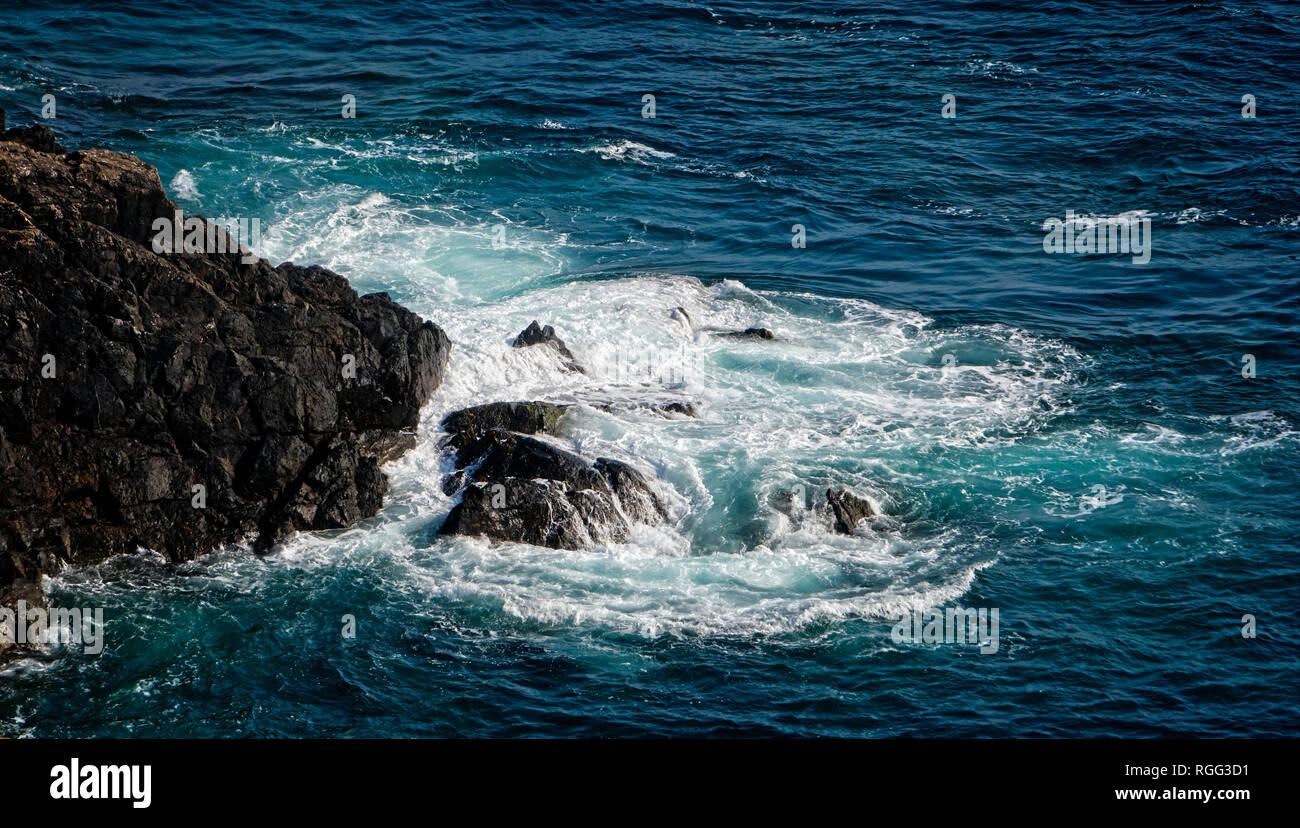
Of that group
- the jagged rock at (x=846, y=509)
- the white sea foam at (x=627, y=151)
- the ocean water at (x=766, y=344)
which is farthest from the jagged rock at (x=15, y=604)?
the white sea foam at (x=627, y=151)

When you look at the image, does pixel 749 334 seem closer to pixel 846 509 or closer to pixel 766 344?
pixel 766 344

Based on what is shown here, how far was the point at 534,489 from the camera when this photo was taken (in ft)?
80.9

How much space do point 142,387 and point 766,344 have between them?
615 inches

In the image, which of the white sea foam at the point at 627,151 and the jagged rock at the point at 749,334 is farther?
the white sea foam at the point at 627,151

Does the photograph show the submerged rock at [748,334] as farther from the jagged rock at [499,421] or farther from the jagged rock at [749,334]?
the jagged rock at [499,421]

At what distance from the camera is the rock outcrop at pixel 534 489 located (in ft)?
79.4

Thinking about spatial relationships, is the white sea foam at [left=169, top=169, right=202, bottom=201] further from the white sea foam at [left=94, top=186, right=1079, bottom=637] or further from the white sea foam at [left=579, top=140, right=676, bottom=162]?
the white sea foam at [left=579, top=140, right=676, bottom=162]

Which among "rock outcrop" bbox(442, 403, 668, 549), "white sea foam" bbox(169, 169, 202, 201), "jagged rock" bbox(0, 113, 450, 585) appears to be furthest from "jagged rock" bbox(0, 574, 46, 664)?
"white sea foam" bbox(169, 169, 202, 201)

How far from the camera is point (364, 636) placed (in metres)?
21.2

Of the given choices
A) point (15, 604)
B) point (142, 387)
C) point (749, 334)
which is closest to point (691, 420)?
point (749, 334)

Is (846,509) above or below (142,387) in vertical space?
below

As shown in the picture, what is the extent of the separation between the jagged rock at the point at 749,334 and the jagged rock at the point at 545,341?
14.9ft

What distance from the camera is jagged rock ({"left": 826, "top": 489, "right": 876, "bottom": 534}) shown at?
24.7 metres

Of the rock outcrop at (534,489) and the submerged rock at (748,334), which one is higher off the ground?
the submerged rock at (748,334)
